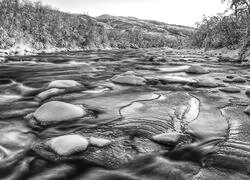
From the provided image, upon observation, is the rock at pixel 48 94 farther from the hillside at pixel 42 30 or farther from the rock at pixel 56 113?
the hillside at pixel 42 30

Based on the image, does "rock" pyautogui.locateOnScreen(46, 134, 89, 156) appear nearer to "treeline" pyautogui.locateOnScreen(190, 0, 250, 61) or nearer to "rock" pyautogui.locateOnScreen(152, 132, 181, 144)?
"rock" pyautogui.locateOnScreen(152, 132, 181, 144)

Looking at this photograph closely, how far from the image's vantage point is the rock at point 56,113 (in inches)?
148

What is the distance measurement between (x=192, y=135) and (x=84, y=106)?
2236 millimetres

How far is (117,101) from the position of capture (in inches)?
205

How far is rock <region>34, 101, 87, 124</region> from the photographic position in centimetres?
377

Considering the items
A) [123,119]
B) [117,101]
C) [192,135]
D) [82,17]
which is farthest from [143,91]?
[82,17]

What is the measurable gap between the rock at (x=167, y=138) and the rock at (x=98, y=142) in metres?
0.60

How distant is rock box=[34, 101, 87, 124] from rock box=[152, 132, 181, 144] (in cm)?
145

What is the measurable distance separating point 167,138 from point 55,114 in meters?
1.80

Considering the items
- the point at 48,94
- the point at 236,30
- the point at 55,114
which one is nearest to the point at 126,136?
the point at 55,114

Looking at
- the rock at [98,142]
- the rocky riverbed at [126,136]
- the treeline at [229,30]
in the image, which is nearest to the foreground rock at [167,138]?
the rocky riverbed at [126,136]

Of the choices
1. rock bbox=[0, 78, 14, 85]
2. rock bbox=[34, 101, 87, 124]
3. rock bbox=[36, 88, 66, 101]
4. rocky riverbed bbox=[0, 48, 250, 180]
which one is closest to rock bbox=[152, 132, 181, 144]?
rocky riverbed bbox=[0, 48, 250, 180]

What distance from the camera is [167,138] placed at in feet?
10.0

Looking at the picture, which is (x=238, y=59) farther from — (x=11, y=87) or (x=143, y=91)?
(x=11, y=87)
